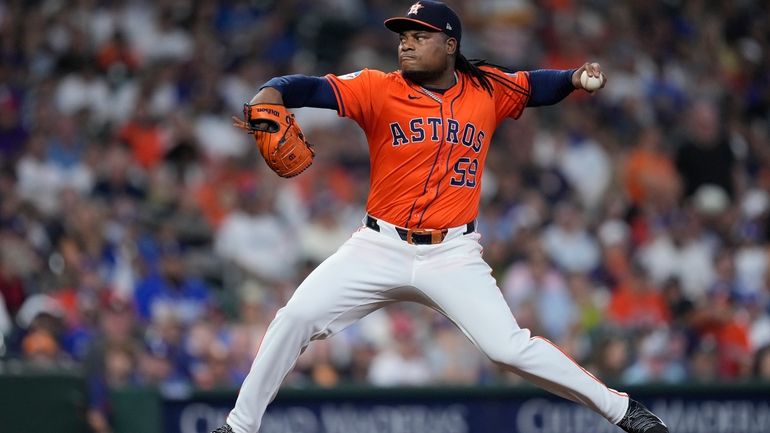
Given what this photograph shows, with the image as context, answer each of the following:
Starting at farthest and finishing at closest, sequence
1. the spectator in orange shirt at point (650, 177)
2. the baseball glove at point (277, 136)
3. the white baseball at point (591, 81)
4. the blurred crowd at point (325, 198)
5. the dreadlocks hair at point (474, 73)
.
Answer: the spectator in orange shirt at point (650, 177) → the blurred crowd at point (325, 198) → the dreadlocks hair at point (474, 73) → the white baseball at point (591, 81) → the baseball glove at point (277, 136)

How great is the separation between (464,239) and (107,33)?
285 inches

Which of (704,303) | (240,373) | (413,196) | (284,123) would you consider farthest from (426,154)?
(704,303)

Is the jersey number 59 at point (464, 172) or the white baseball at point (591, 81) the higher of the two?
the white baseball at point (591, 81)

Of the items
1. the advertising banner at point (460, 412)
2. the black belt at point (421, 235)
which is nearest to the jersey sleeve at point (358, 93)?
the black belt at point (421, 235)

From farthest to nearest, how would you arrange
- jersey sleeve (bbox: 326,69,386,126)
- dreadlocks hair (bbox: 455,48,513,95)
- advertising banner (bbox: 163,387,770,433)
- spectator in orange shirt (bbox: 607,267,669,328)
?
spectator in orange shirt (bbox: 607,267,669,328)
advertising banner (bbox: 163,387,770,433)
dreadlocks hair (bbox: 455,48,513,95)
jersey sleeve (bbox: 326,69,386,126)

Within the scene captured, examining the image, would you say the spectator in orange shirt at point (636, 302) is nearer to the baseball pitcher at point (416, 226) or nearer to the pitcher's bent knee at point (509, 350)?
the baseball pitcher at point (416, 226)

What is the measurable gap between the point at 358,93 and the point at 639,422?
1.82 meters

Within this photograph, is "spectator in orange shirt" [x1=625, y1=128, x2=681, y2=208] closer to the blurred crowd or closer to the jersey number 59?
the blurred crowd

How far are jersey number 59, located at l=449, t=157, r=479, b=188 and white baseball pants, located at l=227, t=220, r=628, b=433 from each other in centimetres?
22

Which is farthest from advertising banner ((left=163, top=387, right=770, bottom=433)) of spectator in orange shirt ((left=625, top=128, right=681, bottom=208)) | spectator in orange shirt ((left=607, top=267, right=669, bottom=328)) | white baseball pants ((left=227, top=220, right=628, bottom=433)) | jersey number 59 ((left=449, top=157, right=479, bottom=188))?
spectator in orange shirt ((left=625, top=128, right=681, bottom=208))

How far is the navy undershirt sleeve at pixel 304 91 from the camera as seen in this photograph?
18.3 ft

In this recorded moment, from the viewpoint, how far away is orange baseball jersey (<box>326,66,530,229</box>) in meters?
5.82

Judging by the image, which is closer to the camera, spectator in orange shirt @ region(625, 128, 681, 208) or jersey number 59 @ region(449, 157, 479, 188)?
jersey number 59 @ region(449, 157, 479, 188)

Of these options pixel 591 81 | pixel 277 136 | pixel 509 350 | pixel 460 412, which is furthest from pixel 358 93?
pixel 460 412
